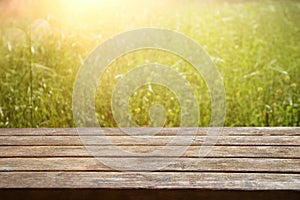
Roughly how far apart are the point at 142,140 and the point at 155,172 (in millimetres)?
436

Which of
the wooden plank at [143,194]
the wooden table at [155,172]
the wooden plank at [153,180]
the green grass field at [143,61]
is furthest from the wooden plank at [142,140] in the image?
the green grass field at [143,61]

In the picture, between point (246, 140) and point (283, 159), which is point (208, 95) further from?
point (283, 159)

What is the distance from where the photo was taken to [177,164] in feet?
5.16

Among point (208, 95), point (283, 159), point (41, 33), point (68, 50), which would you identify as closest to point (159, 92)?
point (208, 95)

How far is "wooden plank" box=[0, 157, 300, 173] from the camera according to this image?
5.00 ft

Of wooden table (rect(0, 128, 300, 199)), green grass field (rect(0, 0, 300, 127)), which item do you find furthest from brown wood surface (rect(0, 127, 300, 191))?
green grass field (rect(0, 0, 300, 127))

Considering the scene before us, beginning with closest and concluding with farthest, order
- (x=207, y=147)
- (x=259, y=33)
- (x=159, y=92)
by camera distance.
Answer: (x=207, y=147), (x=159, y=92), (x=259, y=33)

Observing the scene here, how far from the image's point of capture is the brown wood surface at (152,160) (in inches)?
54.9

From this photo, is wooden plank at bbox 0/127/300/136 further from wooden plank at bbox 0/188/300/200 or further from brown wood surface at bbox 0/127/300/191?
wooden plank at bbox 0/188/300/200

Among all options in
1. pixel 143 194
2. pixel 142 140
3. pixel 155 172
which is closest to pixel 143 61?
pixel 142 140

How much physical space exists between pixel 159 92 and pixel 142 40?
801 millimetres

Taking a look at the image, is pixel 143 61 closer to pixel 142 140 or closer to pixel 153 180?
pixel 142 140

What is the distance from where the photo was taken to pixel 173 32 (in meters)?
4.07

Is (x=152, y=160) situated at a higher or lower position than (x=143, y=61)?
lower
